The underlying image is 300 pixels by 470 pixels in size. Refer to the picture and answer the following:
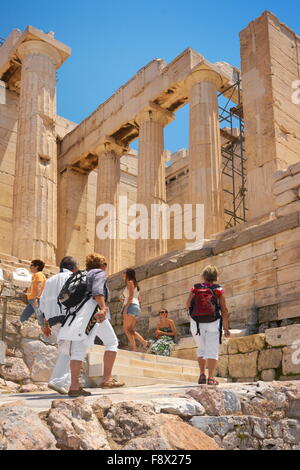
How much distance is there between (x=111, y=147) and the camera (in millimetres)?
22031

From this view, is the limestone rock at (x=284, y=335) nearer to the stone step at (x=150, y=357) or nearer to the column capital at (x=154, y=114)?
the stone step at (x=150, y=357)

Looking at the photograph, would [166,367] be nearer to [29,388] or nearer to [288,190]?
[29,388]

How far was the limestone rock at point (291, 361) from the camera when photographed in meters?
8.38

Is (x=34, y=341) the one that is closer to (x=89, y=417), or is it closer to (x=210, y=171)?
(x=89, y=417)

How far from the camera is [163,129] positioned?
20.6m

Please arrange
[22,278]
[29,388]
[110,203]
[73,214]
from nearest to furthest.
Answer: [29,388] → [22,278] → [110,203] → [73,214]

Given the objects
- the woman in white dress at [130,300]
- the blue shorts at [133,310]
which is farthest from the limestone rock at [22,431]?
the blue shorts at [133,310]

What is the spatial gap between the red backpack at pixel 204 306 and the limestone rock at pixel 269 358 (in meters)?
2.64

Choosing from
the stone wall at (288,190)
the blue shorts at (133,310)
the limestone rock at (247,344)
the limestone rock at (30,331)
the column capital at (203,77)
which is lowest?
the limestone rock at (247,344)

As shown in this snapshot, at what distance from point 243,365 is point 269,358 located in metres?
0.50

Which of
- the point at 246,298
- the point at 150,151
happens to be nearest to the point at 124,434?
the point at 246,298

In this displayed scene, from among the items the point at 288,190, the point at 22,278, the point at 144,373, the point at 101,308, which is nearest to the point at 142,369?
the point at 144,373
